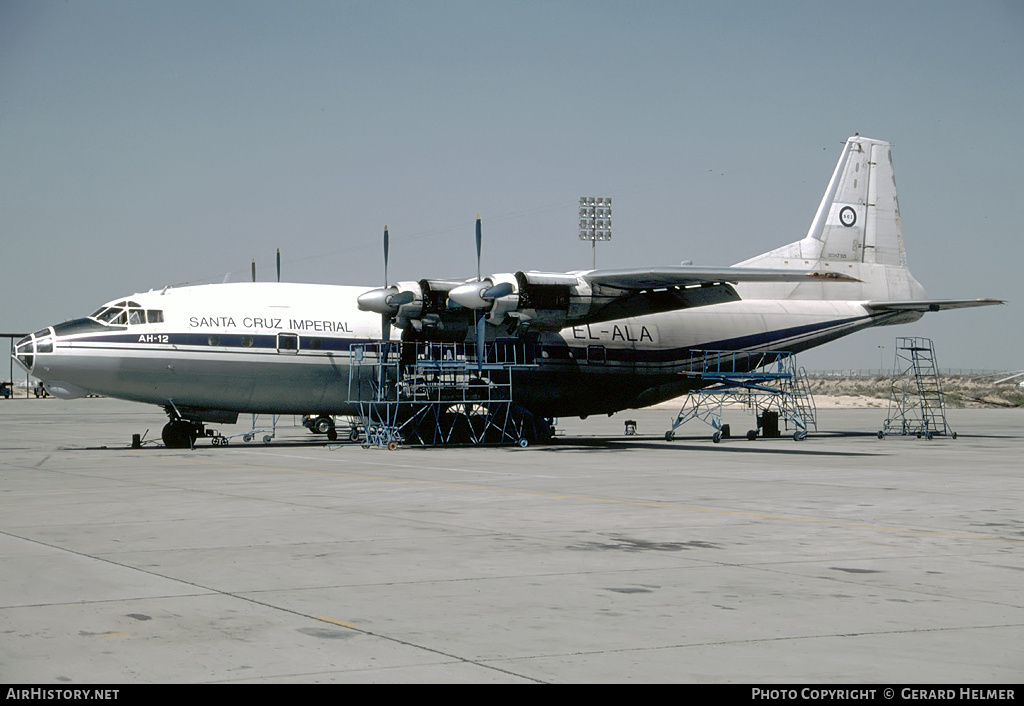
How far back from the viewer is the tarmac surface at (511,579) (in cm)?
629

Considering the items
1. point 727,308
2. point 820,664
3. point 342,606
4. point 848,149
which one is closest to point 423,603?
point 342,606

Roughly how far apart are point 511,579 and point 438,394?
2295 cm

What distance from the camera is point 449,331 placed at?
103ft

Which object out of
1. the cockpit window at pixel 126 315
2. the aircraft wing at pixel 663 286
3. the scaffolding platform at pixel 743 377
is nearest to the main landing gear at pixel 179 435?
the cockpit window at pixel 126 315

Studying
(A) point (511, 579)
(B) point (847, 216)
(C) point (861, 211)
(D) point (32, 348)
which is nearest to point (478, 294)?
(D) point (32, 348)

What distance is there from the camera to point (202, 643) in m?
6.69

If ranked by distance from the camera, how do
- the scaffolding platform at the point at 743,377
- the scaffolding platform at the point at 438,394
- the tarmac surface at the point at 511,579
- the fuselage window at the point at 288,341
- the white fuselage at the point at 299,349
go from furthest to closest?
the scaffolding platform at the point at 743,377 < the scaffolding platform at the point at 438,394 < the fuselage window at the point at 288,341 < the white fuselage at the point at 299,349 < the tarmac surface at the point at 511,579

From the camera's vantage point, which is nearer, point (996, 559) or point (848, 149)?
point (996, 559)

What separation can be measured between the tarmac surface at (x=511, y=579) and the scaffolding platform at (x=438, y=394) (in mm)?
10819

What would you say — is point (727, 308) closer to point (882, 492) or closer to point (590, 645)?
point (882, 492)

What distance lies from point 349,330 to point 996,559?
73.0 feet

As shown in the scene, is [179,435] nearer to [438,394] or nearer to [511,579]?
[438,394]

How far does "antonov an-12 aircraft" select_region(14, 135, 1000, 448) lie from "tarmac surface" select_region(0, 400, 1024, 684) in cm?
826

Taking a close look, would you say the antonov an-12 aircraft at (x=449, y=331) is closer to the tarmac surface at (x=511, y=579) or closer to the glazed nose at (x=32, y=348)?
the glazed nose at (x=32, y=348)
